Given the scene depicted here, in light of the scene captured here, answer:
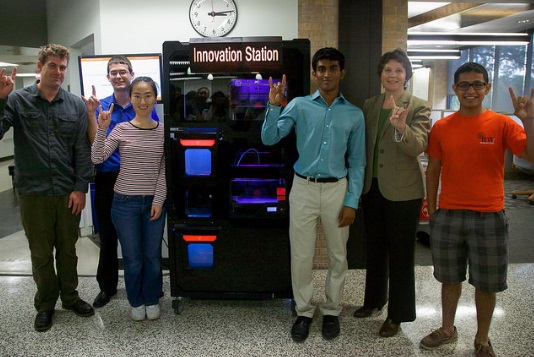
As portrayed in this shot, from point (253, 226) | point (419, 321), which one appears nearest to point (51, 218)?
point (253, 226)

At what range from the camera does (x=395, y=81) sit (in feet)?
8.64

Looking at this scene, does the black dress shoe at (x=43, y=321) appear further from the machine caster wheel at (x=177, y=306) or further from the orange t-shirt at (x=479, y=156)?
the orange t-shirt at (x=479, y=156)

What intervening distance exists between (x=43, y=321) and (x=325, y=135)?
2.18m

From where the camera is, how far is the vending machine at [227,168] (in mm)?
2859

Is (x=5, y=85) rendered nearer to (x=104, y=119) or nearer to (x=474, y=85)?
(x=104, y=119)

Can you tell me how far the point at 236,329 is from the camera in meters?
2.90

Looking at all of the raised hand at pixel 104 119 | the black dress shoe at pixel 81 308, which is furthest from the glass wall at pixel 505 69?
the black dress shoe at pixel 81 308

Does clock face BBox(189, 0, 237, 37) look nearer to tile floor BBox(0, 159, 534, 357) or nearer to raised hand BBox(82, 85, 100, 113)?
raised hand BBox(82, 85, 100, 113)

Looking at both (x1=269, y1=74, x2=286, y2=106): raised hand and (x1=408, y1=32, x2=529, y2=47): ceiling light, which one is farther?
(x1=408, y1=32, x2=529, y2=47): ceiling light

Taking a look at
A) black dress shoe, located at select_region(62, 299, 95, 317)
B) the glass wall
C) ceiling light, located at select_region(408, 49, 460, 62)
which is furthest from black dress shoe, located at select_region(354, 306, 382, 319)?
ceiling light, located at select_region(408, 49, 460, 62)

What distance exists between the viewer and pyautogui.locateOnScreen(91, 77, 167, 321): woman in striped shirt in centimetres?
280

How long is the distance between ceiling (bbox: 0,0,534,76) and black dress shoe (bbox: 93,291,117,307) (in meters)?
5.10

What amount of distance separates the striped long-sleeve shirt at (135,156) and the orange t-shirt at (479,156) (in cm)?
176

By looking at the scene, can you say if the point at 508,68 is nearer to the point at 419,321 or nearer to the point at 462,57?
the point at 462,57
